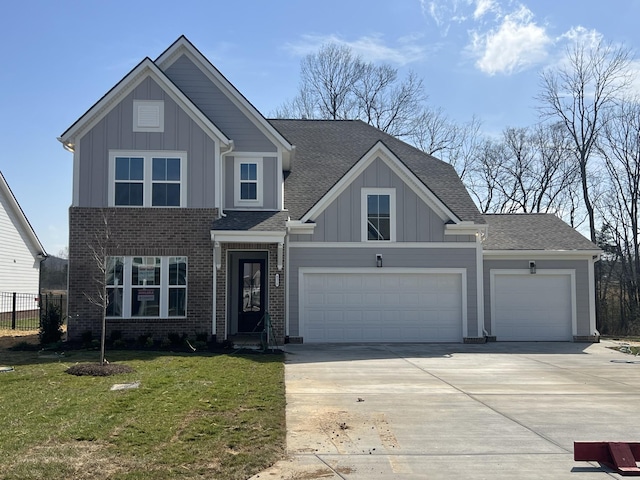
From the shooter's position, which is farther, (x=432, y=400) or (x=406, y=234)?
(x=406, y=234)

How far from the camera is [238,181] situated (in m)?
17.9


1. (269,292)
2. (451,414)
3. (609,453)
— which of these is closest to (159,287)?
(269,292)

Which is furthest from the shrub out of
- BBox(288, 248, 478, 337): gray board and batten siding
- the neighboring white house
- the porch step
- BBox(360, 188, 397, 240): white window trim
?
the neighboring white house

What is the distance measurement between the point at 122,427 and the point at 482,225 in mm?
13381

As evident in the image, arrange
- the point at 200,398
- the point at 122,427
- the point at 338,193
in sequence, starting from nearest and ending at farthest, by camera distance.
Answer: the point at 122,427 → the point at 200,398 → the point at 338,193

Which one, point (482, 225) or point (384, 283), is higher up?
point (482, 225)

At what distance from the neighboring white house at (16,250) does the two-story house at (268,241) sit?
1302 centimetres

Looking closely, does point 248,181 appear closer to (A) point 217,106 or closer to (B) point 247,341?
(A) point 217,106

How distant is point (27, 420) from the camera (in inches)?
297

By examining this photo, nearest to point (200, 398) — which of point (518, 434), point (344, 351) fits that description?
point (518, 434)

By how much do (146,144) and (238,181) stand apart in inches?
114

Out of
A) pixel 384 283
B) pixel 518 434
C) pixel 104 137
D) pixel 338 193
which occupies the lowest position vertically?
pixel 518 434

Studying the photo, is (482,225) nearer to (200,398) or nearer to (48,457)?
(200,398)

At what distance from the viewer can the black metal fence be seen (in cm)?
2411
